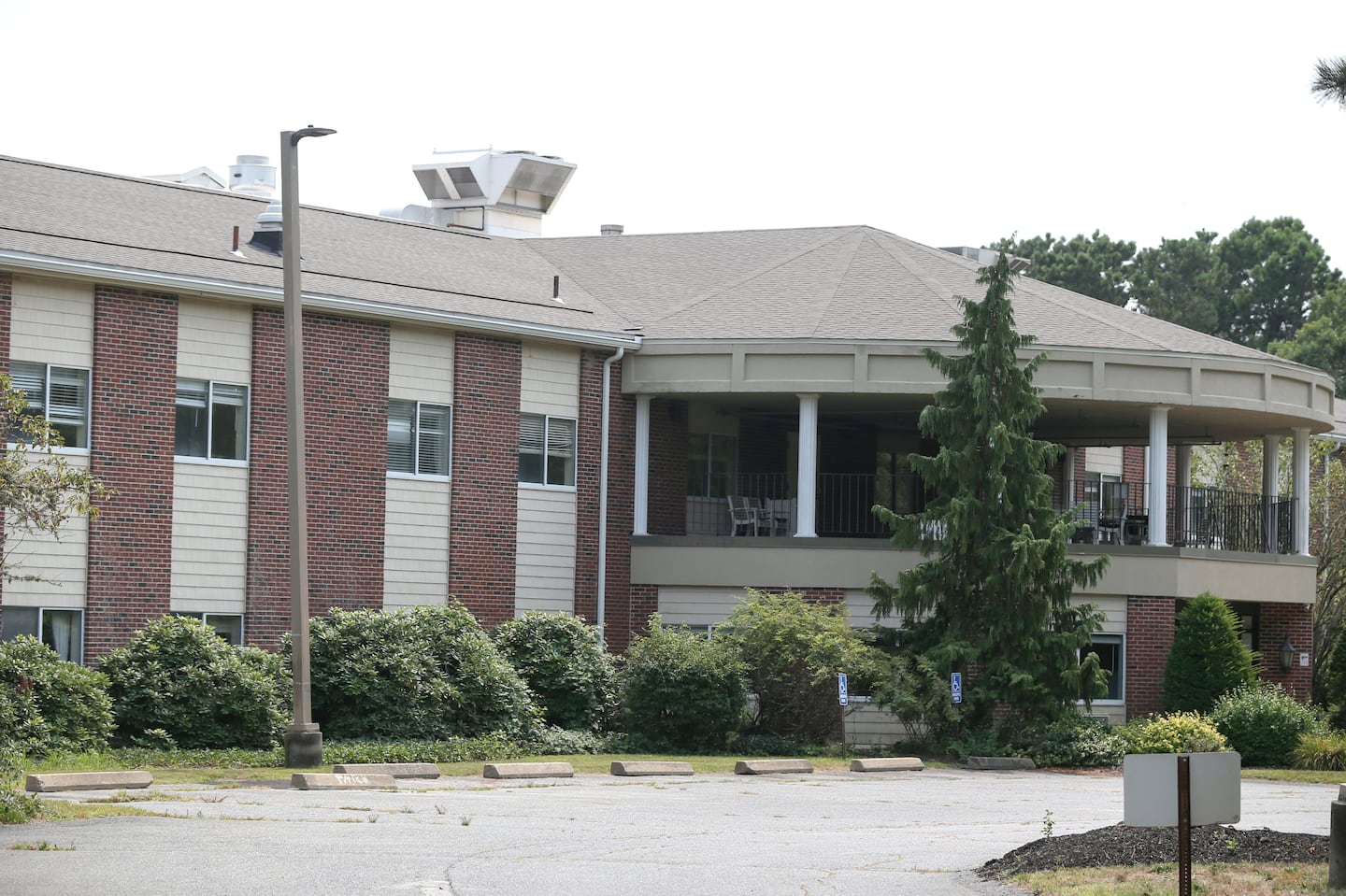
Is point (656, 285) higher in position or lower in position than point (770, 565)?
higher

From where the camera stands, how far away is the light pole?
21828 mm

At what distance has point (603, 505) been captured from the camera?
3089 cm

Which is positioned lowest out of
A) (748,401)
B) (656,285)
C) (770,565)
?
(770,565)

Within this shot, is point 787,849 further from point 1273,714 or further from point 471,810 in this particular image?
point 1273,714

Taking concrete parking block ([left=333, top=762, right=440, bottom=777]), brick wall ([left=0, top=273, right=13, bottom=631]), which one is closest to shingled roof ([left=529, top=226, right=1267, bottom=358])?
brick wall ([left=0, top=273, right=13, bottom=631])

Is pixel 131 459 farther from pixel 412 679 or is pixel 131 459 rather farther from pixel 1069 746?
pixel 1069 746

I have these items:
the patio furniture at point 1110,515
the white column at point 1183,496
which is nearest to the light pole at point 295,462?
the patio furniture at point 1110,515

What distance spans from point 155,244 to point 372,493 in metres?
4.84

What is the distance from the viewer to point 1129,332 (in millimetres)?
32000

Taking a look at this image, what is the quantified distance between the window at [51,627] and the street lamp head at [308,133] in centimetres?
739

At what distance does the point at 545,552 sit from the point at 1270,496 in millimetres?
13359

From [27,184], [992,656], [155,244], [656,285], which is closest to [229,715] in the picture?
[155,244]

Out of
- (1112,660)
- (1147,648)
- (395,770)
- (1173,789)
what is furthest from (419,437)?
(1173,789)

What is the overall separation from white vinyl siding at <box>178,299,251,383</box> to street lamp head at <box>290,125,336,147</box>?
202 inches
